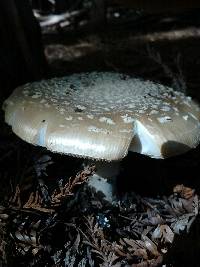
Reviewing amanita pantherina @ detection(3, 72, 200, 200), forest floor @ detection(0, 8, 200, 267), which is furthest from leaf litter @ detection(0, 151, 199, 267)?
amanita pantherina @ detection(3, 72, 200, 200)

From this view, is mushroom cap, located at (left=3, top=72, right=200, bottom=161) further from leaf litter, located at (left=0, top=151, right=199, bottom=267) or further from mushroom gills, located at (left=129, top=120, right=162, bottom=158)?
leaf litter, located at (left=0, top=151, right=199, bottom=267)

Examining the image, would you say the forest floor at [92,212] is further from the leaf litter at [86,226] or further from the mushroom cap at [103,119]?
the mushroom cap at [103,119]

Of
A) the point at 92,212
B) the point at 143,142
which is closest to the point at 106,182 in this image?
the point at 92,212

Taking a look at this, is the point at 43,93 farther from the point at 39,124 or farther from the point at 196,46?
the point at 196,46

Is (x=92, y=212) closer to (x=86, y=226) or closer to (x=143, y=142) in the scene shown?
(x=86, y=226)

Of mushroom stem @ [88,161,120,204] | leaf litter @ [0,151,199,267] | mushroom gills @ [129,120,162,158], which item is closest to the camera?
leaf litter @ [0,151,199,267]

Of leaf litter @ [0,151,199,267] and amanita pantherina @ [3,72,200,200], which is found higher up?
amanita pantherina @ [3,72,200,200]
